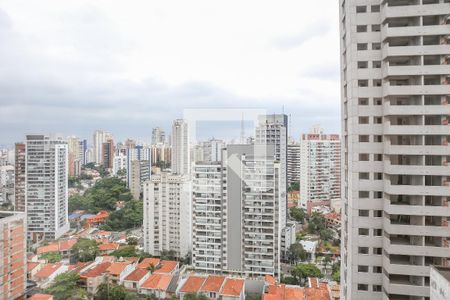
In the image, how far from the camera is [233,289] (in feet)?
15.1

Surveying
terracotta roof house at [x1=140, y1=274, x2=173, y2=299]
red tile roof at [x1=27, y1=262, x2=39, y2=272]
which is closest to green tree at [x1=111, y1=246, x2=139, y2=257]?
terracotta roof house at [x1=140, y1=274, x2=173, y2=299]

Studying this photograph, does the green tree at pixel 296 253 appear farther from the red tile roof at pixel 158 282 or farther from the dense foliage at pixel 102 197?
the dense foliage at pixel 102 197

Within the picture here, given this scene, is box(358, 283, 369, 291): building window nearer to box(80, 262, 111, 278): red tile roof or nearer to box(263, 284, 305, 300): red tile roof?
box(263, 284, 305, 300): red tile roof

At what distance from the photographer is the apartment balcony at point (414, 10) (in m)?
2.43

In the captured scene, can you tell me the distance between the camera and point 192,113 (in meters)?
4.29

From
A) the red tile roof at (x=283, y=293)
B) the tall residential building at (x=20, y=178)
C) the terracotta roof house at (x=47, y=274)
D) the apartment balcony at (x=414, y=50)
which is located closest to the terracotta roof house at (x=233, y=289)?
the red tile roof at (x=283, y=293)

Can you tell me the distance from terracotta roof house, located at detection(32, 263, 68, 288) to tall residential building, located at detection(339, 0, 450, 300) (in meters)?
4.15

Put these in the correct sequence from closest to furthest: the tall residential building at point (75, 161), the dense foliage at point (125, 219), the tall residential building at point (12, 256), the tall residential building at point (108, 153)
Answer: the tall residential building at point (12, 256) < the dense foliage at point (125, 219) < the tall residential building at point (75, 161) < the tall residential building at point (108, 153)

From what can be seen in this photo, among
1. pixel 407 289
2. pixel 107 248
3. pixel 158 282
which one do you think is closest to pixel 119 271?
pixel 158 282

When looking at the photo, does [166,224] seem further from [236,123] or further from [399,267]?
[399,267]

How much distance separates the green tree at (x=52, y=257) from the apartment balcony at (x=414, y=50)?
619 cm

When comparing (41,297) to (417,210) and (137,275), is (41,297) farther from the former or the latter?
(417,210)

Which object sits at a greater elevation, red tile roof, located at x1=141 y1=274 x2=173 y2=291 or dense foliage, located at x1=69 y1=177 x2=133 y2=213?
dense foliage, located at x1=69 y1=177 x2=133 y2=213

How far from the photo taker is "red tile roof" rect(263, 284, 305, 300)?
4.34m
